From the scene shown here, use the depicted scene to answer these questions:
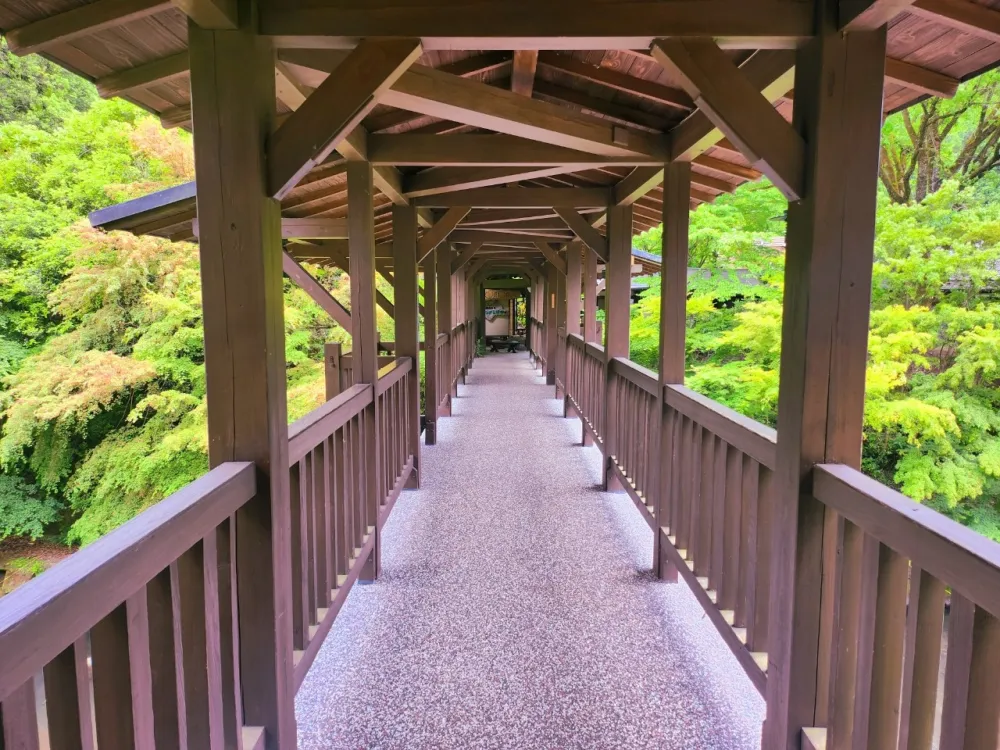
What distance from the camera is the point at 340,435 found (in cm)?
274

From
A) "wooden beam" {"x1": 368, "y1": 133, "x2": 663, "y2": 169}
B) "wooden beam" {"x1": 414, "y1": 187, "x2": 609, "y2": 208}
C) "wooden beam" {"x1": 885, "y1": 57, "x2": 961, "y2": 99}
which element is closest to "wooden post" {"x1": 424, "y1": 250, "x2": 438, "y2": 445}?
"wooden beam" {"x1": 414, "y1": 187, "x2": 609, "y2": 208}

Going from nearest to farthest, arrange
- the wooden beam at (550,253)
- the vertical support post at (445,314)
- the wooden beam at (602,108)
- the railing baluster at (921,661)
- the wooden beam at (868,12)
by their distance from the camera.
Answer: the railing baluster at (921,661) < the wooden beam at (868,12) < the wooden beam at (602,108) < the vertical support post at (445,314) < the wooden beam at (550,253)

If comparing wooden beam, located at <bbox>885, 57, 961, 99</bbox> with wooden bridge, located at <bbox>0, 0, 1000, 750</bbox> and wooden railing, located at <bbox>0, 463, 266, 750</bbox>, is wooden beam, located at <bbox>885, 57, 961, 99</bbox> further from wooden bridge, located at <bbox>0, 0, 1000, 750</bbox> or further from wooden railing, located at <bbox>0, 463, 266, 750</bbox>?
wooden railing, located at <bbox>0, 463, 266, 750</bbox>

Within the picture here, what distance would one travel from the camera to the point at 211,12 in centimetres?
158

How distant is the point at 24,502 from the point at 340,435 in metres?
12.5

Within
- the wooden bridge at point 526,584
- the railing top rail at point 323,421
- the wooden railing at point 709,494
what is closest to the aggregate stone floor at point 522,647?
the wooden bridge at point 526,584

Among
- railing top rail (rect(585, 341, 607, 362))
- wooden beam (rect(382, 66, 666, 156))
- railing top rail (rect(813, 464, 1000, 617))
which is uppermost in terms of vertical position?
wooden beam (rect(382, 66, 666, 156))

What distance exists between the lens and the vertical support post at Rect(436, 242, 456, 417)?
7.54 m

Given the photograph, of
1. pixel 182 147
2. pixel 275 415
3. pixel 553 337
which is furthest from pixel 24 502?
pixel 275 415

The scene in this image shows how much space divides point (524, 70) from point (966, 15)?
162cm

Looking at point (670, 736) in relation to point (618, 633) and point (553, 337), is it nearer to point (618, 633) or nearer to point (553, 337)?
point (618, 633)

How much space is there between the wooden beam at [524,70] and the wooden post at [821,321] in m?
1.14

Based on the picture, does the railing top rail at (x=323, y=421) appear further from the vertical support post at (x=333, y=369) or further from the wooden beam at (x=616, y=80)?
the vertical support post at (x=333, y=369)

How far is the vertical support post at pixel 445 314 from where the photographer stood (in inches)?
297
